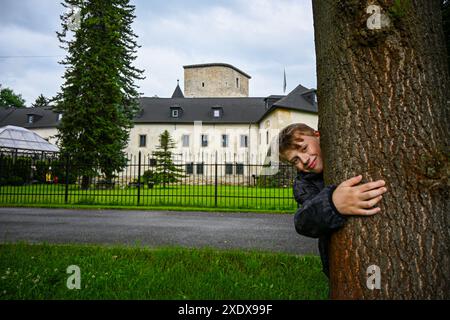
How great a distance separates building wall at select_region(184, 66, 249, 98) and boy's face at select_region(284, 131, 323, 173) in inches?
2233

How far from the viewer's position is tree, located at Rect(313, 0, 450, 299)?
1517 mm

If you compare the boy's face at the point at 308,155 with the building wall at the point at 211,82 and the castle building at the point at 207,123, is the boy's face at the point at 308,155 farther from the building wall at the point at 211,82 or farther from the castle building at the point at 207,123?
the building wall at the point at 211,82

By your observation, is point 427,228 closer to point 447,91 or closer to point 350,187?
point 350,187

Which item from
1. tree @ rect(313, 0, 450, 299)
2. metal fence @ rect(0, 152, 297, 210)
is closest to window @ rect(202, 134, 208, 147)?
metal fence @ rect(0, 152, 297, 210)

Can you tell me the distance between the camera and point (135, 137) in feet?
137

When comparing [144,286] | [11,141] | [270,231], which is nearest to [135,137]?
[11,141]

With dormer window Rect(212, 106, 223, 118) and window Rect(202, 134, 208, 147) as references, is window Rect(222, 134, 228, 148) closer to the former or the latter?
window Rect(202, 134, 208, 147)

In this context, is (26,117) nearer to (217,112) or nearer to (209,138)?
(209,138)

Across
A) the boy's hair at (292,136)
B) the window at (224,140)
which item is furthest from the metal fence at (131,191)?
the window at (224,140)

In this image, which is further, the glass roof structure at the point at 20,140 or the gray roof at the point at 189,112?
the gray roof at the point at 189,112

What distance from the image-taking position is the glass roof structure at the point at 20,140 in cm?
2608

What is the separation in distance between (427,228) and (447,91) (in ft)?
2.35

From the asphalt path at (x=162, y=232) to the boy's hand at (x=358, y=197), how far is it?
344 cm
